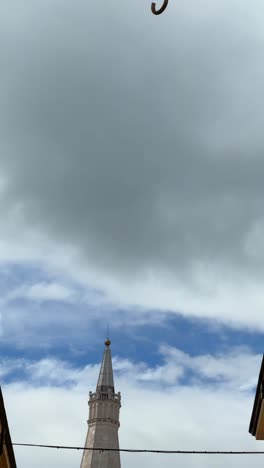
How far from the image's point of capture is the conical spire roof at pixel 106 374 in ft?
323

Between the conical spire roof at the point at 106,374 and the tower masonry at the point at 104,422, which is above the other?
the conical spire roof at the point at 106,374

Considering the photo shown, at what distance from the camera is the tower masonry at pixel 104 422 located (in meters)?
93.4

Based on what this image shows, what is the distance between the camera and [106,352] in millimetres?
101688

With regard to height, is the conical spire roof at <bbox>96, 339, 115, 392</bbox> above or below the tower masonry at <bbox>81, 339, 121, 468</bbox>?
above

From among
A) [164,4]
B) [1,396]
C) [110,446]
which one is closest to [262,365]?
[1,396]

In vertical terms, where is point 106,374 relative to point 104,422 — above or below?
above

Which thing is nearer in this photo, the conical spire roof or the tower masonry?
the tower masonry

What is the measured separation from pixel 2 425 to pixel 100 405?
264 ft

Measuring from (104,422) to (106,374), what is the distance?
6.90 meters

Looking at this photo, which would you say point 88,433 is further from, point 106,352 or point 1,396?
point 1,396

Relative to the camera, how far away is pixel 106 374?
99750 millimetres

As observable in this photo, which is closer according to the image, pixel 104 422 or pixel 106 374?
pixel 104 422

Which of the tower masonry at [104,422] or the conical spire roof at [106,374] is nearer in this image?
the tower masonry at [104,422]

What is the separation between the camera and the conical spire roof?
323ft
